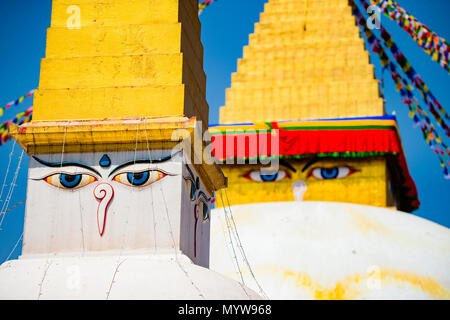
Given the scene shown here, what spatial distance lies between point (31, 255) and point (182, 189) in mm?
1520

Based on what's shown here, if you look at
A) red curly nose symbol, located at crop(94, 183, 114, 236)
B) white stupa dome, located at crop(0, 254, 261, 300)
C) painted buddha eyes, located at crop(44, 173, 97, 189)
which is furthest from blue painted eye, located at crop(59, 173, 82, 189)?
white stupa dome, located at crop(0, 254, 261, 300)

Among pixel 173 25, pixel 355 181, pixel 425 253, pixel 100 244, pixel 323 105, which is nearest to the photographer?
pixel 100 244

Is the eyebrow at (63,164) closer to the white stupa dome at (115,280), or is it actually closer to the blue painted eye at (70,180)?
the blue painted eye at (70,180)

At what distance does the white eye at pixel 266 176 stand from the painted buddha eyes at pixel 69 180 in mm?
9373

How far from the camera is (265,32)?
18516 mm

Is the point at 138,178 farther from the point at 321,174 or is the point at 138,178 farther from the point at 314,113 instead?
the point at 314,113

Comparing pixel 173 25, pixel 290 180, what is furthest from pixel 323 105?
pixel 173 25

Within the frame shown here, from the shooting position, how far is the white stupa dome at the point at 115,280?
18.3 feet

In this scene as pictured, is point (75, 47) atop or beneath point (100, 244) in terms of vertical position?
atop

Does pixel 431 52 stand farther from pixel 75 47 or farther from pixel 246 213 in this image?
pixel 75 47

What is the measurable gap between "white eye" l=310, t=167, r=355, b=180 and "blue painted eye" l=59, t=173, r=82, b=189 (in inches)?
374

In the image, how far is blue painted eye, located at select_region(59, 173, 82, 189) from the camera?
704cm

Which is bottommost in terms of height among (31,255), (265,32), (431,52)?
(31,255)

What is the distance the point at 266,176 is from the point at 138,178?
9.38m
